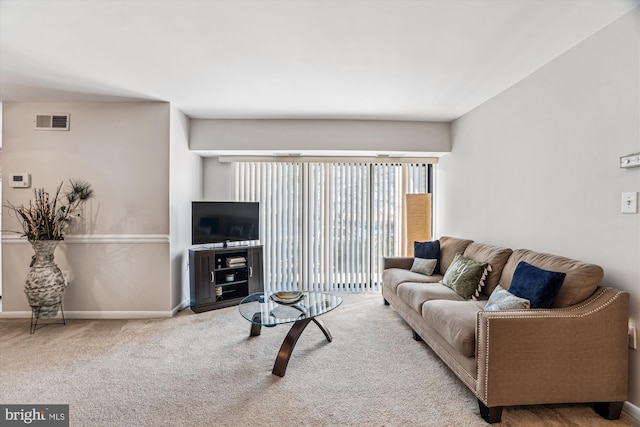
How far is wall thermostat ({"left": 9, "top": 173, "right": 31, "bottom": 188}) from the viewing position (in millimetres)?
3477

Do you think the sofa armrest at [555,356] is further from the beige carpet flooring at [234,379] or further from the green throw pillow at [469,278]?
the green throw pillow at [469,278]

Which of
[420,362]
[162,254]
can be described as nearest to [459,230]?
[420,362]

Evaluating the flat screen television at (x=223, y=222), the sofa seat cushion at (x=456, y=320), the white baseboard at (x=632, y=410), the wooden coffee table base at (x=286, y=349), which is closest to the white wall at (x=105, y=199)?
the flat screen television at (x=223, y=222)

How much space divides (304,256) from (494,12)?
3.71 metres

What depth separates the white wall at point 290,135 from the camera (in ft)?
13.9

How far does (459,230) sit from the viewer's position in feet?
13.6

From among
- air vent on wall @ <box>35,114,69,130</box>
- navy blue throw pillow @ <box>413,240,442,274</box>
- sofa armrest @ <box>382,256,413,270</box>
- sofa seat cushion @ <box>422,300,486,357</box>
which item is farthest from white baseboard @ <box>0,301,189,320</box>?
navy blue throw pillow @ <box>413,240,442,274</box>

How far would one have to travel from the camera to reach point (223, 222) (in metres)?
4.11

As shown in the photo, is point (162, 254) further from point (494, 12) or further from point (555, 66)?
point (555, 66)

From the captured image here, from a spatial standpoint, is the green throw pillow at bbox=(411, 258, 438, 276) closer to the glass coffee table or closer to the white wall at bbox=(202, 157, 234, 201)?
the glass coffee table

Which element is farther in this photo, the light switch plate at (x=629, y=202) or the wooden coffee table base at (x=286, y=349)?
the wooden coffee table base at (x=286, y=349)

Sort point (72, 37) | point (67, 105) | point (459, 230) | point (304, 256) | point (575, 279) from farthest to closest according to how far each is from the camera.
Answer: point (304, 256), point (459, 230), point (67, 105), point (72, 37), point (575, 279)

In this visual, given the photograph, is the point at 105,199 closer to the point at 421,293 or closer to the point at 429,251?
the point at 421,293

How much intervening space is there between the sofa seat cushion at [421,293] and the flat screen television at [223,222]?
217cm
